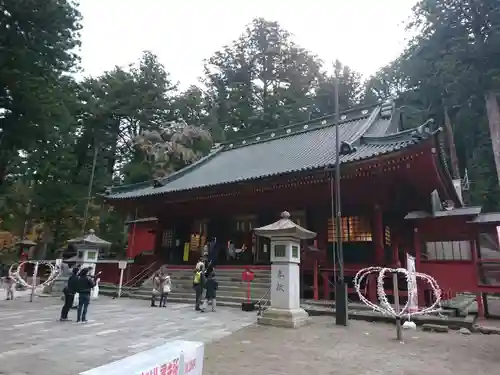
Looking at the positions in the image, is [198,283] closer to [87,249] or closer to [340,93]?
[87,249]

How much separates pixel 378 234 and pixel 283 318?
23.4 ft

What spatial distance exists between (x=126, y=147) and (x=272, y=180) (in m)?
28.9

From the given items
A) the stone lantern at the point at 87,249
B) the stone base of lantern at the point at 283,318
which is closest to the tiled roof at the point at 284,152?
the stone lantern at the point at 87,249

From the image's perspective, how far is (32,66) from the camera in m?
18.2

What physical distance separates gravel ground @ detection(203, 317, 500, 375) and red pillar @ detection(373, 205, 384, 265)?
5.59 metres

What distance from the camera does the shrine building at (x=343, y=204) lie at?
12.4m

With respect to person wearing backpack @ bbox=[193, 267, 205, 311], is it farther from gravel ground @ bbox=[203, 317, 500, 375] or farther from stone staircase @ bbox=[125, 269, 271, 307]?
gravel ground @ bbox=[203, 317, 500, 375]

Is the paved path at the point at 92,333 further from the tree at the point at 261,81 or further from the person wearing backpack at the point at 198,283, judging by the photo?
the tree at the point at 261,81

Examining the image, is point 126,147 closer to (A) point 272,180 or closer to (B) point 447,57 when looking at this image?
(A) point 272,180

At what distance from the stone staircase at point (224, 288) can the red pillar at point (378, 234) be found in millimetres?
4501

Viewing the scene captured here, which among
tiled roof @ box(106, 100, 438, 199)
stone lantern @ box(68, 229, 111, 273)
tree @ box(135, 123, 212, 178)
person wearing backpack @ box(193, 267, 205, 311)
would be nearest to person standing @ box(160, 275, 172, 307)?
person wearing backpack @ box(193, 267, 205, 311)

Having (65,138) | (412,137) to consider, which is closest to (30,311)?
(412,137)

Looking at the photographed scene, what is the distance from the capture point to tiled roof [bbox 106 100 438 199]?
16.2 meters

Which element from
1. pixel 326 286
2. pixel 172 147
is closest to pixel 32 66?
pixel 172 147
